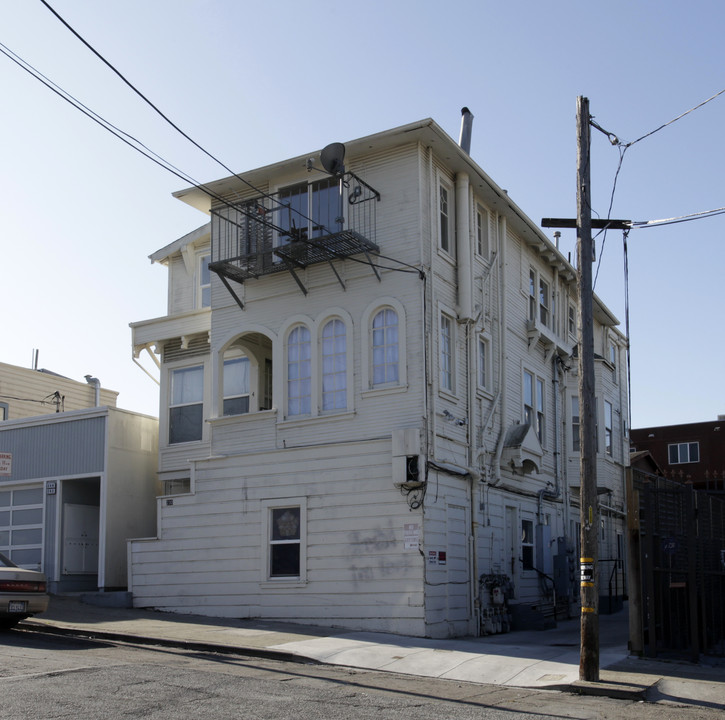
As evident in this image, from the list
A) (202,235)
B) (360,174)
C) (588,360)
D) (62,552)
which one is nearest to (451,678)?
(588,360)

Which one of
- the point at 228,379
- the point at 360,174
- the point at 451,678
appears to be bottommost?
the point at 451,678

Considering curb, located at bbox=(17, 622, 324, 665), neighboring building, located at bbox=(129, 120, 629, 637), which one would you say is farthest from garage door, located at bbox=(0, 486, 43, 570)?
curb, located at bbox=(17, 622, 324, 665)

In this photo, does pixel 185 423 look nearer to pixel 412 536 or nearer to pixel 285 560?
pixel 285 560

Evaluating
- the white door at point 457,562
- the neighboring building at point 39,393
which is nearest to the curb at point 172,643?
the white door at point 457,562

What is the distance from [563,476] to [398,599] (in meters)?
9.88

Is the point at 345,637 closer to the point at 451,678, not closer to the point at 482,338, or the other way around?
the point at 451,678

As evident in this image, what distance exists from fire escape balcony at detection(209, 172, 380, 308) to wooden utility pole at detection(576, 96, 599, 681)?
18.2ft

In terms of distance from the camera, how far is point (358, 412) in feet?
60.0

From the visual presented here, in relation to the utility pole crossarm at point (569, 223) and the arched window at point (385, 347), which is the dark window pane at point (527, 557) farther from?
the utility pole crossarm at point (569, 223)

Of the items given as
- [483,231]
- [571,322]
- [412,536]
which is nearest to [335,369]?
[412,536]

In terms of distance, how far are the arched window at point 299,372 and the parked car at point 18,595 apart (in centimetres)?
634

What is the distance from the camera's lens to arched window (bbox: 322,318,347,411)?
739 inches

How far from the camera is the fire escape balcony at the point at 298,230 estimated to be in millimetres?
18547

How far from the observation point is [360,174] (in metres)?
19.4
